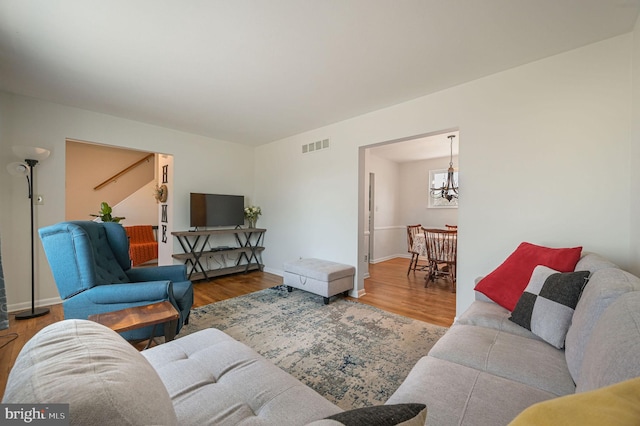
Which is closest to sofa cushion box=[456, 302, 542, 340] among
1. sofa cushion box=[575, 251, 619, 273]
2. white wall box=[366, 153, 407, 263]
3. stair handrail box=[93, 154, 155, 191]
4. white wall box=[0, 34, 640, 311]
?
sofa cushion box=[575, 251, 619, 273]

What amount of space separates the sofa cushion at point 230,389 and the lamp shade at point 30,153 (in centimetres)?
304

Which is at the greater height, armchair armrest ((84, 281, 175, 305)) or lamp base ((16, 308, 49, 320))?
armchair armrest ((84, 281, 175, 305))

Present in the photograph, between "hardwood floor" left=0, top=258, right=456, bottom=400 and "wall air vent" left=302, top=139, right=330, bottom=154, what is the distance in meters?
2.25

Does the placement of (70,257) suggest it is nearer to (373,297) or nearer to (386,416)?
(386,416)

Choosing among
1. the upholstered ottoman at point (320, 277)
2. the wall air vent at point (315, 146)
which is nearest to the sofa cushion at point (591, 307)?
the upholstered ottoman at point (320, 277)

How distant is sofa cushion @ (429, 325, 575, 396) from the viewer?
1073 millimetres

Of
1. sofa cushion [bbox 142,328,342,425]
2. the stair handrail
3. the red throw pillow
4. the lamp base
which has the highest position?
the stair handrail

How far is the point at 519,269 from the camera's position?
6.22 ft

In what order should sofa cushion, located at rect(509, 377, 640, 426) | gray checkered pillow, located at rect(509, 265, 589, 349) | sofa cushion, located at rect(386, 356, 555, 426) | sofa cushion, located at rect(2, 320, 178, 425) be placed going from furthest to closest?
gray checkered pillow, located at rect(509, 265, 589, 349), sofa cushion, located at rect(386, 356, 555, 426), sofa cushion, located at rect(2, 320, 178, 425), sofa cushion, located at rect(509, 377, 640, 426)

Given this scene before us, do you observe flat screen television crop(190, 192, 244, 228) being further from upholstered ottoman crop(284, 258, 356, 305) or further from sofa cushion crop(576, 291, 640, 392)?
sofa cushion crop(576, 291, 640, 392)

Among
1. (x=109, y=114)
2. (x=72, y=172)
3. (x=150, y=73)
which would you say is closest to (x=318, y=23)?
(x=150, y=73)

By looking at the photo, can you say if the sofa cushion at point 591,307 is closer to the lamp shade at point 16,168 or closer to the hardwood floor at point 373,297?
the hardwood floor at point 373,297

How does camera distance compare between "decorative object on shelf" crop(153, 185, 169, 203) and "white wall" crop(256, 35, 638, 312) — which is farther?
"decorative object on shelf" crop(153, 185, 169, 203)

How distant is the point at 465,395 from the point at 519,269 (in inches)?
51.9
